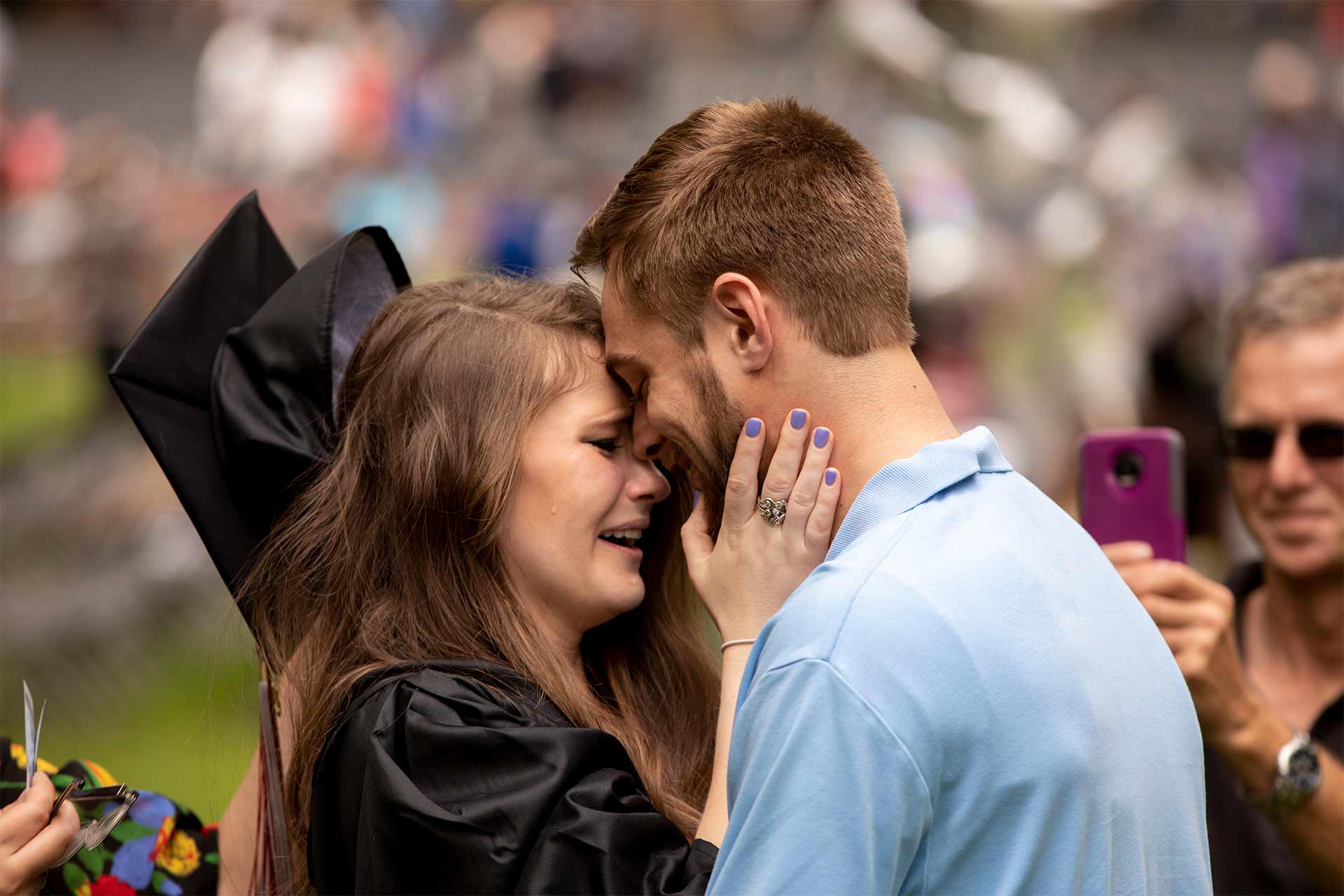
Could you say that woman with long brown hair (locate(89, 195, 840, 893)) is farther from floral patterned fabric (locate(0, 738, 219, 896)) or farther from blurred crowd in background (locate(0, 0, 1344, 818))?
blurred crowd in background (locate(0, 0, 1344, 818))

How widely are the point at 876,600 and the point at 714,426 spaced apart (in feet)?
1.72

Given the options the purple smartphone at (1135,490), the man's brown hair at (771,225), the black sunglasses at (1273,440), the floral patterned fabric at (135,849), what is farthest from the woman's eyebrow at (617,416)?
the black sunglasses at (1273,440)

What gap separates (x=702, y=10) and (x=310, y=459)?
13.0 m

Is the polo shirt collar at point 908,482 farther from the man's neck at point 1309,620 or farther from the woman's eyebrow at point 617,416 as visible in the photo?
the man's neck at point 1309,620

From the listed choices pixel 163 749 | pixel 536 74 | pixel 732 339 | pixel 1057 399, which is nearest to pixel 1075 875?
pixel 732 339

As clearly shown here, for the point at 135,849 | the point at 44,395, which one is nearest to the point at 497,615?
the point at 135,849

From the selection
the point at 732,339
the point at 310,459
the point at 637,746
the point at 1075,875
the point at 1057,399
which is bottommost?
the point at 1057,399

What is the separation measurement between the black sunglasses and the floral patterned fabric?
2.29 metres

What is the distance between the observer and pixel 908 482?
176 centimetres

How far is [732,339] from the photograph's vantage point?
1.95m

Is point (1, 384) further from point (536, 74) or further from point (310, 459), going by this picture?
point (310, 459)

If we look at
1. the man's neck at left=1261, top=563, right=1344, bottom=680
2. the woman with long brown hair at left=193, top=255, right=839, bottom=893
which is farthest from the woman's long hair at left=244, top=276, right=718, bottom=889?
the man's neck at left=1261, top=563, right=1344, bottom=680

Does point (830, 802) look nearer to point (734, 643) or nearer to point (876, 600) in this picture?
point (876, 600)

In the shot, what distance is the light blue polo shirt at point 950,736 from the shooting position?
150 cm
